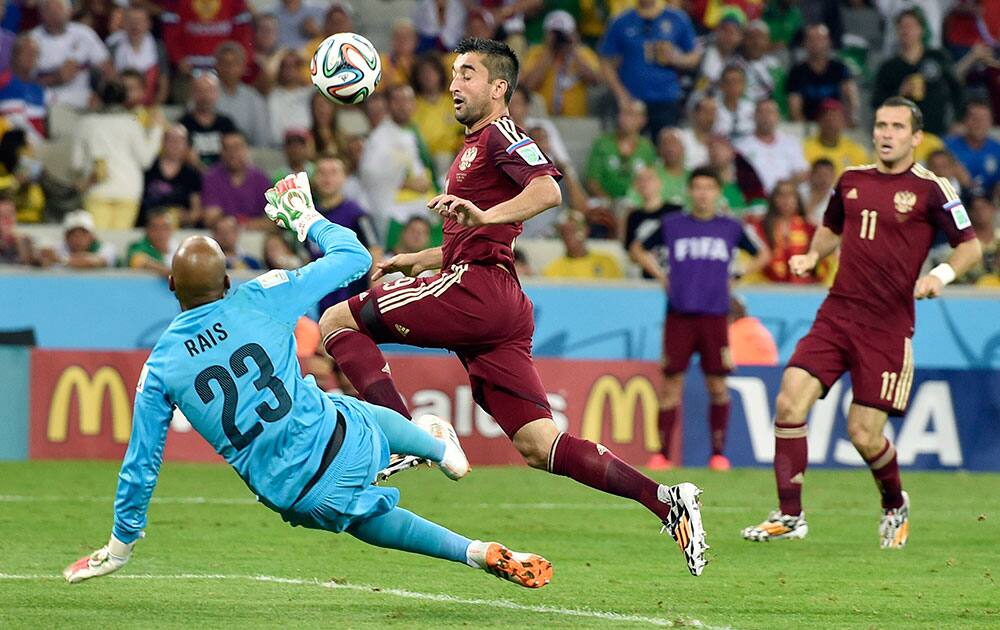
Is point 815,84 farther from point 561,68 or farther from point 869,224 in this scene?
point 869,224

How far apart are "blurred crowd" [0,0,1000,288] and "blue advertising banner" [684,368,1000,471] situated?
5.40 ft

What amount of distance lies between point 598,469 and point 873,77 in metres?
13.9

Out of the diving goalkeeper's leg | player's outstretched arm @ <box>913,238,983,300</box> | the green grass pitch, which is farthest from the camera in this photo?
player's outstretched arm @ <box>913,238,983,300</box>

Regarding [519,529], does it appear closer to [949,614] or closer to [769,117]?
[949,614]

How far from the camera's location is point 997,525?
10.8 metres

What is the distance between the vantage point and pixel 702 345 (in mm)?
14250

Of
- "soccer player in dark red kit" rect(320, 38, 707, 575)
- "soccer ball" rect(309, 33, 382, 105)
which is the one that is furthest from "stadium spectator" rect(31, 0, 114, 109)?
"soccer player in dark red kit" rect(320, 38, 707, 575)

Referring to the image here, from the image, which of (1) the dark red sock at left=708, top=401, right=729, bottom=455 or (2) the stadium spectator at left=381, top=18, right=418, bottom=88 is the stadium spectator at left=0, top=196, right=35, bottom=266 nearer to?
(2) the stadium spectator at left=381, top=18, right=418, bottom=88

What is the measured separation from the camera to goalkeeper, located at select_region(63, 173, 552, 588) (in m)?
6.20

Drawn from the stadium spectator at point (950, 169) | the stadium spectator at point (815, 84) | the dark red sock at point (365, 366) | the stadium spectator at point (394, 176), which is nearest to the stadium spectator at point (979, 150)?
the stadium spectator at point (950, 169)

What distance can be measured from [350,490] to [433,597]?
103 centimetres

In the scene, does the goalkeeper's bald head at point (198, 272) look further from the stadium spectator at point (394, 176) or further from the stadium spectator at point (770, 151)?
the stadium spectator at point (770, 151)

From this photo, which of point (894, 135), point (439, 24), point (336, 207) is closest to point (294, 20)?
point (439, 24)

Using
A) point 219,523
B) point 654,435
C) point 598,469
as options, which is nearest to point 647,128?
point 654,435
